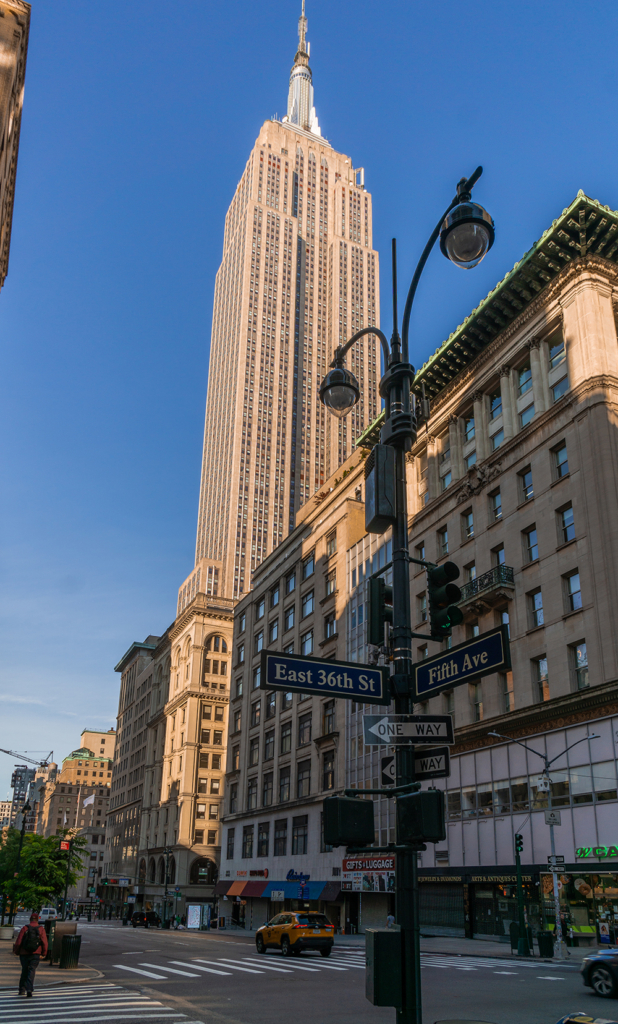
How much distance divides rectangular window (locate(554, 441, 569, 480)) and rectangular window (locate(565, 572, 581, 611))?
17.3 feet

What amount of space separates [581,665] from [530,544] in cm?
746

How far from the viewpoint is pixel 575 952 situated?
2983 cm

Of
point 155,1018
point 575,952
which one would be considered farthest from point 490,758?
point 155,1018

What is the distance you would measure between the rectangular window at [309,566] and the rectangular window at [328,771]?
1580 cm

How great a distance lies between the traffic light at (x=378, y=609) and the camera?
8539 mm

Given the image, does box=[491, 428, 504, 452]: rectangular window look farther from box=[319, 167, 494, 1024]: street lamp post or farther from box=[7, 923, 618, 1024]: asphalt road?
box=[319, 167, 494, 1024]: street lamp post

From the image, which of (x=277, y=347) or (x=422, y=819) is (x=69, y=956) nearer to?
(x=422, y=819)

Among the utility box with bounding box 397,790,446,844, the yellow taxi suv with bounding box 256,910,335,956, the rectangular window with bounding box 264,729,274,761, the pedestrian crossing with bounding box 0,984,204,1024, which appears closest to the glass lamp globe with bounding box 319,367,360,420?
the utility box with bounding box 397,790,446,844

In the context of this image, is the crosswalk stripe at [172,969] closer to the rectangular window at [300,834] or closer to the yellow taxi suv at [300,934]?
the yellow taxi suv at [300,934]

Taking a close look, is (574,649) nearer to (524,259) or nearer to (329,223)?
(524,259)

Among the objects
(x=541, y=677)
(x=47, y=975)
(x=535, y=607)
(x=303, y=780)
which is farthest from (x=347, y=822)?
(x=303, y=780)

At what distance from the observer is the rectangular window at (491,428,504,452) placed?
4494 cm

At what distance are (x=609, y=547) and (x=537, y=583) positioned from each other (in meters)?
4.84

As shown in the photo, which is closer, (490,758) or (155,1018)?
(155,1018)
